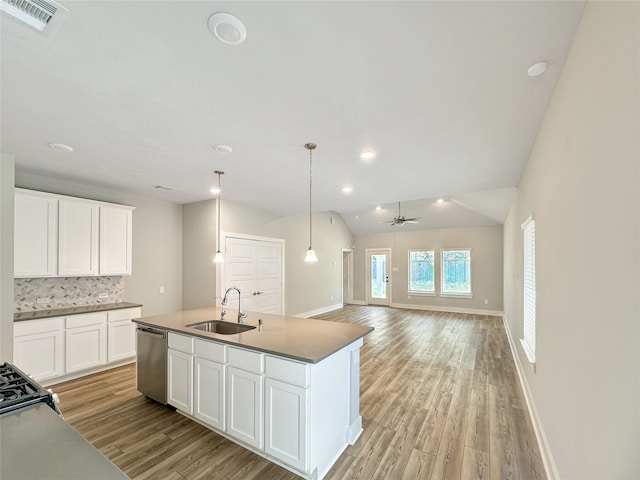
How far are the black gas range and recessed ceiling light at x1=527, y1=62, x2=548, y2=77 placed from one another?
3174mm

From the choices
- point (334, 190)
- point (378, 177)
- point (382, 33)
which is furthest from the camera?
point (334, 190)

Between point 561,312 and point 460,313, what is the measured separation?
7490 mm

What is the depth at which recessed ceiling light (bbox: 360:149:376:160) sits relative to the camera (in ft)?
9.87

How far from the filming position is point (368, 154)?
3094mm

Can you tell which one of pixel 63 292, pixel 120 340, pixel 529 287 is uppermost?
pixel 529 287

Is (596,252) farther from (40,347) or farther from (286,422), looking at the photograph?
(40,347)

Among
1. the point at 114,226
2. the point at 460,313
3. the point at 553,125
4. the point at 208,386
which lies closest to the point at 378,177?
the point at 553,125

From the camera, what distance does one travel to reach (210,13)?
4.37ft

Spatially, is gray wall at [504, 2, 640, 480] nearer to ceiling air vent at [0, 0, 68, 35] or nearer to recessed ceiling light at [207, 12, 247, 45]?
recessed ceiling light at [207, 12, 247, 45]

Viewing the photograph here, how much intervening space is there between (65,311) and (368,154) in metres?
4.43

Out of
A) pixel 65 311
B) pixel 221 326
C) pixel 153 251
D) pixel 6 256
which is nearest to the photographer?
pixel 6 256

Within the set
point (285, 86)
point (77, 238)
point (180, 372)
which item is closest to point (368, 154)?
point (285, 86)

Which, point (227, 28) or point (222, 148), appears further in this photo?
point (222, 148)

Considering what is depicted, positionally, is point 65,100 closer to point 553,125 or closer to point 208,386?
point 208,386
